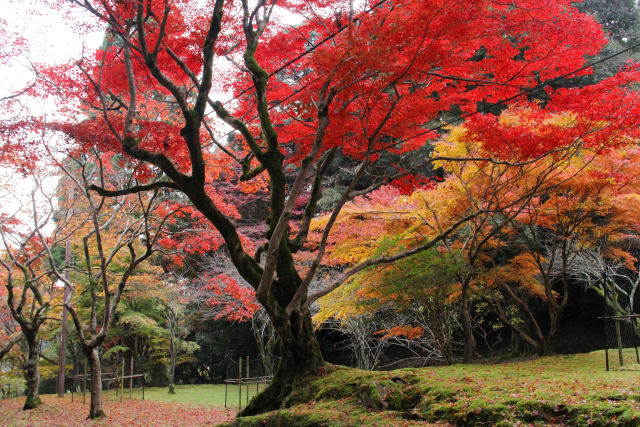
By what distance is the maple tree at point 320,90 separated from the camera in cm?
531

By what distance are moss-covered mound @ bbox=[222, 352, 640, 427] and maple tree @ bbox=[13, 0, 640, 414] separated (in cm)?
85

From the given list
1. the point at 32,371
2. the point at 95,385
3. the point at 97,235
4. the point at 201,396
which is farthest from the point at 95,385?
the point at 201,396

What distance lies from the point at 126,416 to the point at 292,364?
594 centimetres

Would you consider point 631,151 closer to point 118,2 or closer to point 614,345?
point 614,345

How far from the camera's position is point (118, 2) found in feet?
17.9

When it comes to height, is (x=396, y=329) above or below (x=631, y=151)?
below

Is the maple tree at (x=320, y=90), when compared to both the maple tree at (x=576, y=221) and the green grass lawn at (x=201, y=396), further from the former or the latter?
the green grass lawn at (x=201, y=396)

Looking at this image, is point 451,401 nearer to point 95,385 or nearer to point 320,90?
point 320,90

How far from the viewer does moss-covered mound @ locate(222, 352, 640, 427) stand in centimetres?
369

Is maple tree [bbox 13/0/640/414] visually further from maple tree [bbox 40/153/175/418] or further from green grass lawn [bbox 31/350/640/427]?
maple tree [bbox 40/153/175/418]

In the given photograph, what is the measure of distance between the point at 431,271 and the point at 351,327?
19.6 ft

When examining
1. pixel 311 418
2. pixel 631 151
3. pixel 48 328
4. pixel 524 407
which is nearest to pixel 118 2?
pixel 311 418

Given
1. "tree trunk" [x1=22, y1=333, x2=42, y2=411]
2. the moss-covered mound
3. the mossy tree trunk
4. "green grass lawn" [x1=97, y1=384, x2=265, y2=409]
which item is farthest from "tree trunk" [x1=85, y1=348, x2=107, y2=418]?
the moss-covered mound

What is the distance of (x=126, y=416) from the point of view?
32.7ft
